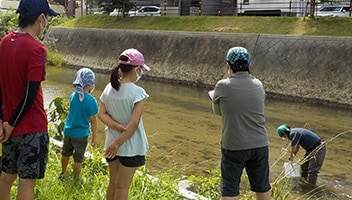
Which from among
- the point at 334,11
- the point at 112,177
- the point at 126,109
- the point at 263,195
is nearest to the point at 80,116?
the point at 112,177

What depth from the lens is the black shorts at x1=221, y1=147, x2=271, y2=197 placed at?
375cm

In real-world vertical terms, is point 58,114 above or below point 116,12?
below

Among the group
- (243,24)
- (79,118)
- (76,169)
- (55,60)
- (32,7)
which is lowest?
(55,60)

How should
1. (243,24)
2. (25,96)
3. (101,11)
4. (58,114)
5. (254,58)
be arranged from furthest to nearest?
(101,11) → (243,24) → (254,58) → (58,114) → (25,96)

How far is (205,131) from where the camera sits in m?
10.6

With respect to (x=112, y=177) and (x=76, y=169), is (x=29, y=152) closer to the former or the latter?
(x=112, y=177)

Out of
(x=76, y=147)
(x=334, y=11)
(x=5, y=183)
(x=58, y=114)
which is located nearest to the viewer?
(x=5, y=183)

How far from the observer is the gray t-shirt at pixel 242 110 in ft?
12.1

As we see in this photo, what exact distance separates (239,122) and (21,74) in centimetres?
174

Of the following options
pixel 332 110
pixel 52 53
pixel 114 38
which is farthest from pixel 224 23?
pixel 52 53

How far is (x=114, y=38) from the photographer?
24266 mm

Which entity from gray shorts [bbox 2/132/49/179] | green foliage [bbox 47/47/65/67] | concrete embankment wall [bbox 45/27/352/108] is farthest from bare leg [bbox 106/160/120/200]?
green foliage [bbox 47/47/65/67]

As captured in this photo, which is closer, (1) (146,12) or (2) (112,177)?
(2) (112,177)

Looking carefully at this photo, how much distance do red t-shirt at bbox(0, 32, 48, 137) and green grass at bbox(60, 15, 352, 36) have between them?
14907 millimetres
